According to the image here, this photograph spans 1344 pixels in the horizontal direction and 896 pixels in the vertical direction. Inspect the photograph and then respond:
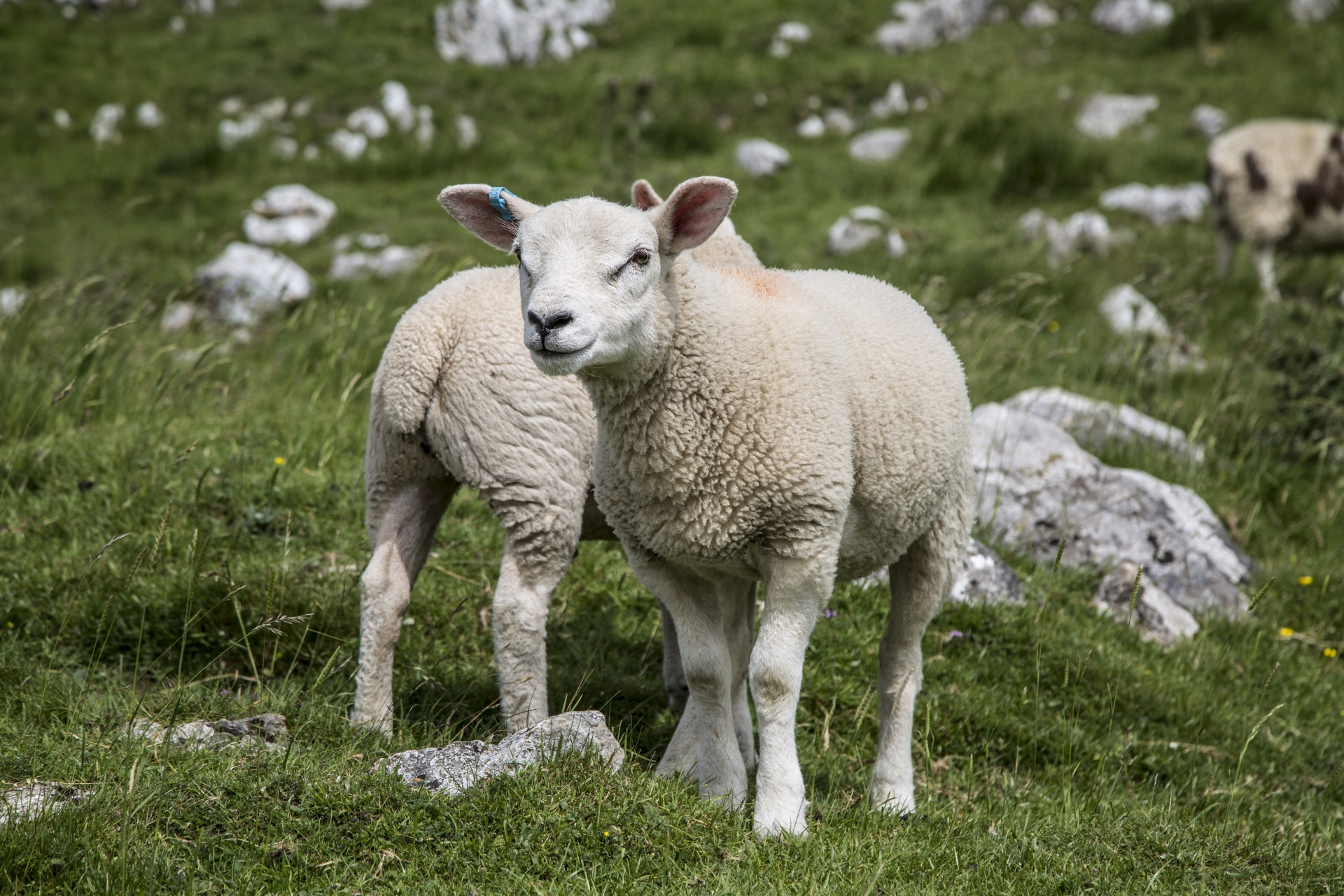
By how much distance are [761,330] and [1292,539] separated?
4.30 metres

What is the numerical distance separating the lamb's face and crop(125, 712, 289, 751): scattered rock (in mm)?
1452

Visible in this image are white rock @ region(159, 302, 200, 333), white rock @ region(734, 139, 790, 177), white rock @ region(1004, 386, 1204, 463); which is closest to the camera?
white rock @ region(1004, 386, 1204, 463)

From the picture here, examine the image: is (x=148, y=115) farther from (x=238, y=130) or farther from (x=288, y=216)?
(x=288, y=216)

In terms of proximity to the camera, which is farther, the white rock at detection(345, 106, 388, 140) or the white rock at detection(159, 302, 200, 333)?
the white rock at detection(345, 106, 388, 140)

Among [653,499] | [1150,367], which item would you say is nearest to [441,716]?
[653,499]

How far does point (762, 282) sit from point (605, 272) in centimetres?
65

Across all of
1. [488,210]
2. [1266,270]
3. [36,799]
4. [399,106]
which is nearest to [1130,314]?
[1266,270]

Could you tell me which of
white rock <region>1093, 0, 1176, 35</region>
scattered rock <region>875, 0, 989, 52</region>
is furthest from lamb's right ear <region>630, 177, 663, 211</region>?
white rock <region>1093, 0, 1176, 35</region>

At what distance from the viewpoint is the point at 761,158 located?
38.9ft

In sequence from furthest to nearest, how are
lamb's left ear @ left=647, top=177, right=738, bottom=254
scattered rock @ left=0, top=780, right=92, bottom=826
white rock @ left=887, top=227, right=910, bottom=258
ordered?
white rock @ left=887, top=227, right=910, bottom=258 → lamb's left ear @ left=647, top=177, right=738, bottom=254 → scattered rock @ left=0, top=780, right=92, bottom=826

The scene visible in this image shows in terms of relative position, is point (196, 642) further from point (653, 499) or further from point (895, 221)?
point (895, 221)

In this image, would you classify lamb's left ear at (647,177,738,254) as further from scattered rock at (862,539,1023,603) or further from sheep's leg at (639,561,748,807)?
scattered rock at (862,539,1023,603)

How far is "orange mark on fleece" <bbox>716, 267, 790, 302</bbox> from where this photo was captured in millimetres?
3363

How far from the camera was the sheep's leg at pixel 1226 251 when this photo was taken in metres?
10.1
